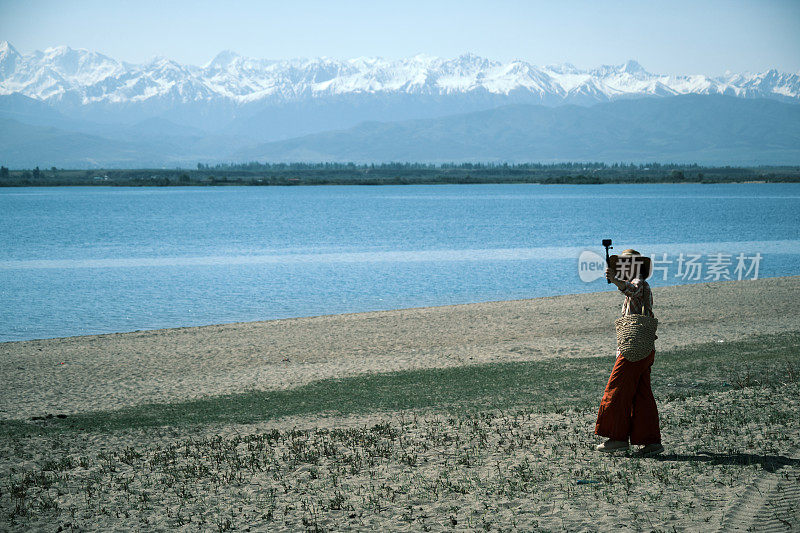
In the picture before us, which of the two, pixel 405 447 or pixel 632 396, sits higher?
pixel 632 396

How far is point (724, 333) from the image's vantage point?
56.8ft

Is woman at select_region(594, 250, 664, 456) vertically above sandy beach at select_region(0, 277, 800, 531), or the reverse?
woman at select_region(594, 250, 664, 456)

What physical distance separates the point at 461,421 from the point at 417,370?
471cm

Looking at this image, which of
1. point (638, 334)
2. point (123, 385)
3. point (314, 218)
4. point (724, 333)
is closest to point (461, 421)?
point (638, 334)

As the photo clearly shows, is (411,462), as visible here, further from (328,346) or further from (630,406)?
(328,346)

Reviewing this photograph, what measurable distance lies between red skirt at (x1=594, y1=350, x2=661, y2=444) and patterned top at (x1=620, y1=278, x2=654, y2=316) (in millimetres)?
452

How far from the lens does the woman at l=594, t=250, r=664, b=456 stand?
7.53m

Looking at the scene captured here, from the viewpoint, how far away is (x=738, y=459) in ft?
26.0

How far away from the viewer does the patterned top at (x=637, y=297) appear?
7.56 metres

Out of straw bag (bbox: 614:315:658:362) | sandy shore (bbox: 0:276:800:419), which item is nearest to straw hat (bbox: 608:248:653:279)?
straw bag (bbox: 614:315:658:362)

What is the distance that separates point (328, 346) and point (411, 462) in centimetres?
988

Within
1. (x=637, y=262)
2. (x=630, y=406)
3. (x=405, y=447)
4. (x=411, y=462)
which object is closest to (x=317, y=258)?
(x=405, y=447)

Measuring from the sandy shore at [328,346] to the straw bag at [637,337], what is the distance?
24.5 ft

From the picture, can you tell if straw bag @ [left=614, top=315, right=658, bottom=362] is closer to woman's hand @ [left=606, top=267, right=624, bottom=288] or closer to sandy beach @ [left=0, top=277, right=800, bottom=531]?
woman's hand @ [left=606, top=267, right=624, bottom=288]
